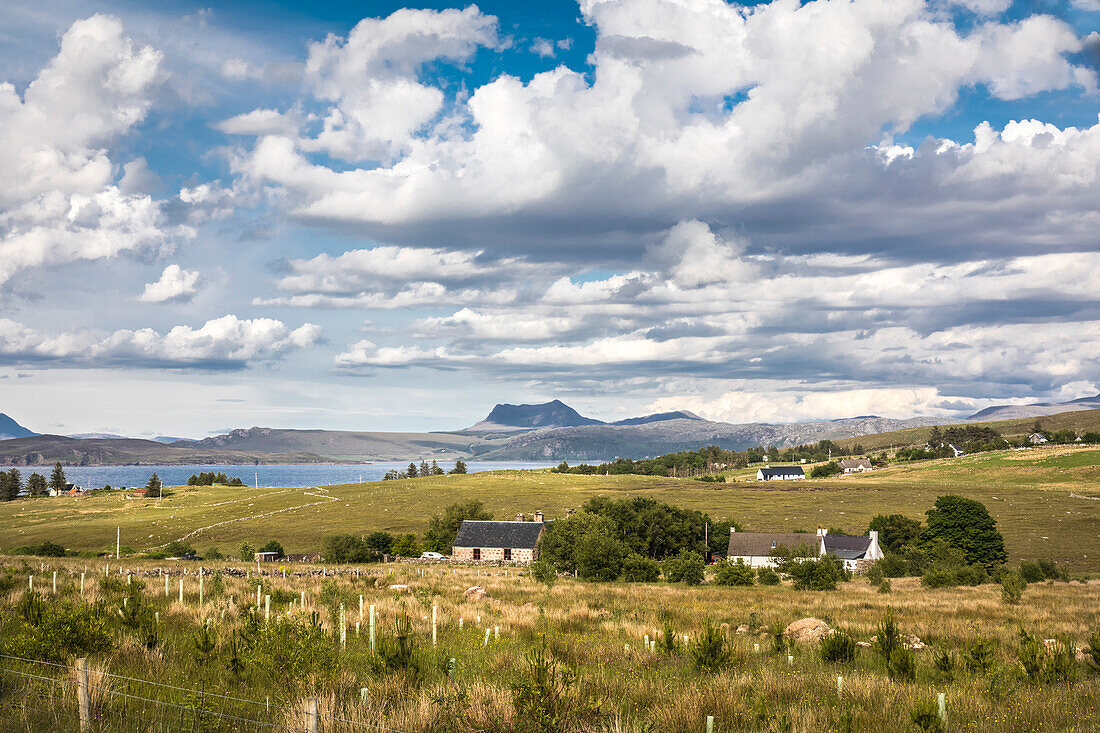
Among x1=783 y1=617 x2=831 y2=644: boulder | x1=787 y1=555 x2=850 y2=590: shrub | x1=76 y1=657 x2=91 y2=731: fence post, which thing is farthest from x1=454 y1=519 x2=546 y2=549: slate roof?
x1=76 y1=657 x2=91 y2=731: fence post

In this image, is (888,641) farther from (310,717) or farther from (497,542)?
(497,542)

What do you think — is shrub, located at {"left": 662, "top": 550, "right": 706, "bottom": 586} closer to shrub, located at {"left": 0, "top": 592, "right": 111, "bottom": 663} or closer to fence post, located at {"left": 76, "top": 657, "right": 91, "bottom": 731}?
shrub, located at {"left": 0, "top": 592, "right": 111, "bottom": 663}

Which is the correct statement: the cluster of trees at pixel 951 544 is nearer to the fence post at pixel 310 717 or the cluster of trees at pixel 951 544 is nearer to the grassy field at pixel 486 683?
the grassy field at pixel 486 683

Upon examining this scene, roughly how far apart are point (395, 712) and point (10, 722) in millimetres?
4730

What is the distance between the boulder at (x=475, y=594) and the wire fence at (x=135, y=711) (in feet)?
67.3

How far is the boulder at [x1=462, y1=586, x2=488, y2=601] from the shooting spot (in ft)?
102

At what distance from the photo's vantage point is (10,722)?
29.8 feet

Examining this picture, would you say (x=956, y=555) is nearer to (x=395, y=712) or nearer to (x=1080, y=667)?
(x=1080, y=667)

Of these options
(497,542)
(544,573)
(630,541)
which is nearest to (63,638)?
(544,573)

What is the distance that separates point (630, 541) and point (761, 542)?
65.0ft

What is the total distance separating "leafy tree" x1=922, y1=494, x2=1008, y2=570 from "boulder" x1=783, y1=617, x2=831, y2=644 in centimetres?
6691

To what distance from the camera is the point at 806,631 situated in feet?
74.2

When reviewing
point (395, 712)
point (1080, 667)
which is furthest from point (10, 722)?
point (1080, 667)

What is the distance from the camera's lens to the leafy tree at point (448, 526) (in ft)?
309
